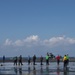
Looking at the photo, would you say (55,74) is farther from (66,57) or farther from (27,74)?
(66,57)

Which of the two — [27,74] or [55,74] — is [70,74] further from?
[27,74]

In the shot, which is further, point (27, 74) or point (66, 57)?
point (66, 57)

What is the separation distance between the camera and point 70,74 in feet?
96.5

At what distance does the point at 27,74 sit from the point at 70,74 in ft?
12.2

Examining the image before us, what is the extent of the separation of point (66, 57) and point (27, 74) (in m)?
13.3

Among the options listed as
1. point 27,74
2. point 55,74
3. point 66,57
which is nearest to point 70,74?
point 55,74

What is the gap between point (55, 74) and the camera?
29594 millimetres

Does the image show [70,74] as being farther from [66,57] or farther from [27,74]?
[66,57]

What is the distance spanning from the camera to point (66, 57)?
4250 cm

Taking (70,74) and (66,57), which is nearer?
(70,74)

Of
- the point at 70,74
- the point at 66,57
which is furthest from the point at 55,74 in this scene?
the point at 66,57

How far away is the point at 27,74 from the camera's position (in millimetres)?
29969

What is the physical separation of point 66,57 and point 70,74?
13.1m

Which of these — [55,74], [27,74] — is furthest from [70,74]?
[27,74]
